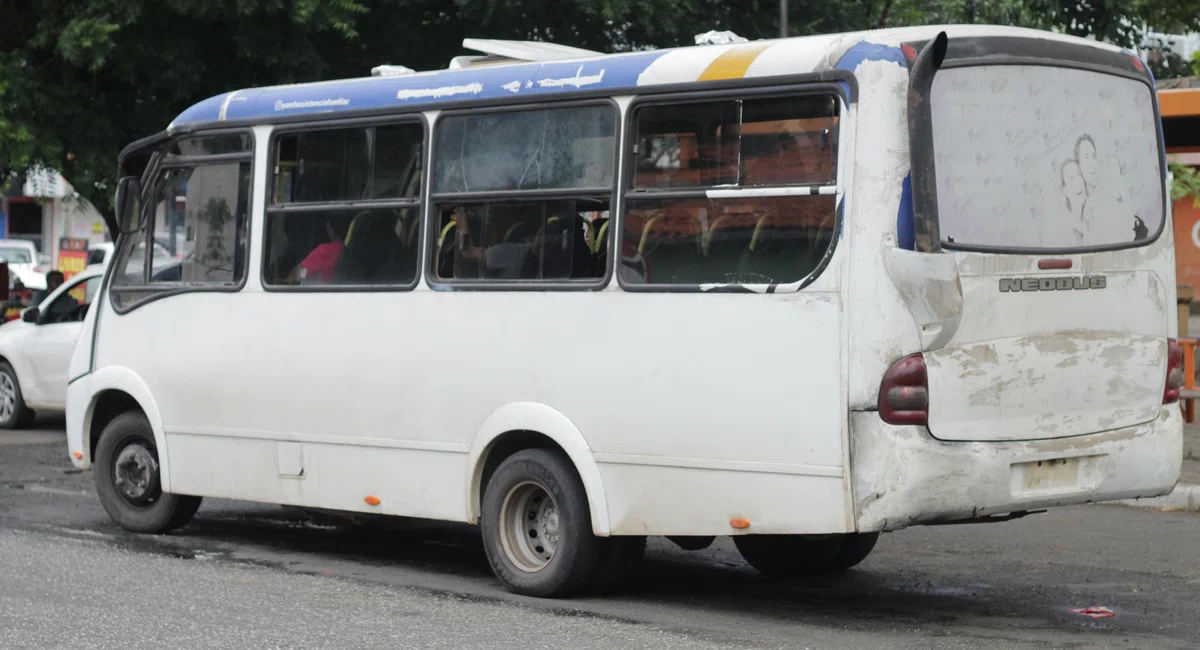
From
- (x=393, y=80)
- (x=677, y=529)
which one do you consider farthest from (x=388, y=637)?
(x=393, y=80)

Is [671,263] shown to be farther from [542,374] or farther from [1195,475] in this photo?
[1195,475]

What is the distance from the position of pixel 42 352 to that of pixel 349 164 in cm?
899

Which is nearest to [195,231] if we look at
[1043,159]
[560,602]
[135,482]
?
[135,482]

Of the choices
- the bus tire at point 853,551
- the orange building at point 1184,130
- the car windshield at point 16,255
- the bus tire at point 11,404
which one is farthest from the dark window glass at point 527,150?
the car windshield at point 16,255

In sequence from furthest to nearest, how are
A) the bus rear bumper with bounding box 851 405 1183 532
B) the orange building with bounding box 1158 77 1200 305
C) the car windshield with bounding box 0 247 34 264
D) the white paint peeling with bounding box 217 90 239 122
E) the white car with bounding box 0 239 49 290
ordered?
the car windshield with bounding box 0 247 34 264
the white car with bounding box 0 239 49 290
the orange building with bounding box 1158 77 1200 305
the white paint peeling with bounding box 217 90 239 122
the bus rear bumper with bounding box 851 405 1183 532

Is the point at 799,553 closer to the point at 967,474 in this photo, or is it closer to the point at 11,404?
→ the point at 967,474

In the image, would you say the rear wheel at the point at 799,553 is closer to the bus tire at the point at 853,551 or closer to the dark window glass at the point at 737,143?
the bus tire at the point at 853,551

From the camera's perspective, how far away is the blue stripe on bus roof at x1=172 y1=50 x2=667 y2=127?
8203mm

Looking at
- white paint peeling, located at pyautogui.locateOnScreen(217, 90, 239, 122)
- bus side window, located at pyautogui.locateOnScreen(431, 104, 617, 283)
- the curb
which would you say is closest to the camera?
bus side window, located at pyautogui.locateOnScreen(431, 104, 617, 283)

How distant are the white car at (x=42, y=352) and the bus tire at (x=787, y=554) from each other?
9.84m

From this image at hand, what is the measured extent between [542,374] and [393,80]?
1.96m

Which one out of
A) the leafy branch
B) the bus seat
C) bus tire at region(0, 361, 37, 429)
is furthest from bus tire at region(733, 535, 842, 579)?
bus tire at region(0, 361, 37, 429)

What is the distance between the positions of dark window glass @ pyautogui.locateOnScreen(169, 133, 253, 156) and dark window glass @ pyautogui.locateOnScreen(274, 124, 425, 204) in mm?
318

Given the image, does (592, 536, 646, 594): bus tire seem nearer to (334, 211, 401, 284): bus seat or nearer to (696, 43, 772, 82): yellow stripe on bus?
(334, 211, 401, 284): bus seat
